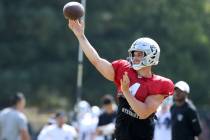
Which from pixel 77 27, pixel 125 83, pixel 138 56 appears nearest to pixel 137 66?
pixel 138 56

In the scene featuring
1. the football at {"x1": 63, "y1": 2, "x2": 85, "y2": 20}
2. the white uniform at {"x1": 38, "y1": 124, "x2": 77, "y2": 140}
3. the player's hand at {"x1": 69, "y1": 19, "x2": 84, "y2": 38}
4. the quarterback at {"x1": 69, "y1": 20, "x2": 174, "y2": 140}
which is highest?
the football at {"x1": 63, "y1": 2, "x2": 85, "y2": 20}

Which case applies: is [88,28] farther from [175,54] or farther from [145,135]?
[145,135]

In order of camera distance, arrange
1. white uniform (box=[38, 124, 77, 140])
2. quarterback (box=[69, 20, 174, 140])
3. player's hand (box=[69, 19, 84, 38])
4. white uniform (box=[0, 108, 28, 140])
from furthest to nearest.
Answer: white uniform (box=[38, 124, 77, 140]) → white uniform (box=[0, 108, 28, 140]) → player's hand (box=[69, 19, 84, 38]) → quarterback (box=[69, 20, 174, 140])

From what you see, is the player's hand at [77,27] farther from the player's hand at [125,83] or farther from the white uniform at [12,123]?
the white uniform at [12,123]

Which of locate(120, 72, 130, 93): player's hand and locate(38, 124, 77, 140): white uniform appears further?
locate(38, 124, 77, 140): white uniform

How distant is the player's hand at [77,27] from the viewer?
8.49 metres

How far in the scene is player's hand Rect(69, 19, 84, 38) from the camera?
8.49 metres

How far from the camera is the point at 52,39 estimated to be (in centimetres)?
3619

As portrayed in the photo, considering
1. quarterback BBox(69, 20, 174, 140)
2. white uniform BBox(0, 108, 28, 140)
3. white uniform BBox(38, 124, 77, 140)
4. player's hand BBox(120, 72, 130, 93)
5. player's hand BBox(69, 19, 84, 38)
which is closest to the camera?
player's hand BBox(120, 72, 130, 93)

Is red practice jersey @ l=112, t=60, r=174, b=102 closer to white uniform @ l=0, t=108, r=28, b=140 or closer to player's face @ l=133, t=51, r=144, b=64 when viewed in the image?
player's face @ l=133, t=51, r=144, b=64

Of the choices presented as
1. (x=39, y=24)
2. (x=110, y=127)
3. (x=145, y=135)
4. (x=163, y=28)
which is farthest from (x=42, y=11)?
(x=145, y=135)

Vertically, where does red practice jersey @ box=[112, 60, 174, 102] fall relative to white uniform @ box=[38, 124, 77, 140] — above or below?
above

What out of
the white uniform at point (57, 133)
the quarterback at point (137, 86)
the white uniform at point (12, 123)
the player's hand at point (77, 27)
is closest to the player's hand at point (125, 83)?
the quarterback at point (137, 86)

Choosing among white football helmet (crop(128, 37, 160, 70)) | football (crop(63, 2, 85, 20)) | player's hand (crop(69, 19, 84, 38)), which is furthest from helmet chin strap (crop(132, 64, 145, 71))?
football (crop(63, 2, 85, 20))
